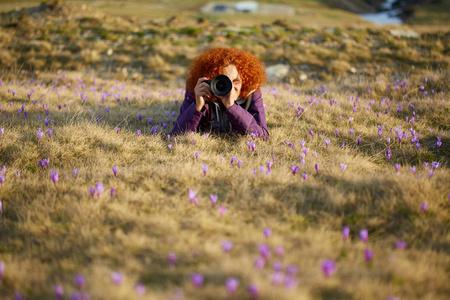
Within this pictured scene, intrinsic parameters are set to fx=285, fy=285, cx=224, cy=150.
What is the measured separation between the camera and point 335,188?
110 inches

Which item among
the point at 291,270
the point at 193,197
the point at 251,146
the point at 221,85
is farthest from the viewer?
the point at 251,146

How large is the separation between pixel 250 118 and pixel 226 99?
0.47 metres

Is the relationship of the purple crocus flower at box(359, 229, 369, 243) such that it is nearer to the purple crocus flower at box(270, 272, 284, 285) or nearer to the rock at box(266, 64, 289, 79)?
the purple crocus flower at box(270, 272, 284, 285)

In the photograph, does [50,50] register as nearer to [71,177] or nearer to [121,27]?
[121,27]

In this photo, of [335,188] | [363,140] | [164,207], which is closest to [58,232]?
[164,207]

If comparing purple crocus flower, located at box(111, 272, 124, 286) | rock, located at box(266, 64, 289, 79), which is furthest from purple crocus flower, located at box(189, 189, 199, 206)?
rock, located at box(266, 64, 289, 79)

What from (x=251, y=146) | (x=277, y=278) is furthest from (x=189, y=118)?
(x=277, y=278)

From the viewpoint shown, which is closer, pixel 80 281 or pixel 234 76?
pixel 80 281

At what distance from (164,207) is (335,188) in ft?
5.40

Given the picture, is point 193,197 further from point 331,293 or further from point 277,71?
point 277,71

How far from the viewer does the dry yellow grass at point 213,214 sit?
5.75 ft

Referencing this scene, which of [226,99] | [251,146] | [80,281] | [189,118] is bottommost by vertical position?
[80,281]

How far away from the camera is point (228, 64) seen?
13.4ft

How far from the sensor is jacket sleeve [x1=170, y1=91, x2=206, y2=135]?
400 cm
